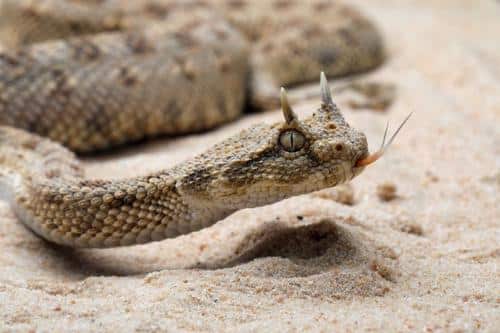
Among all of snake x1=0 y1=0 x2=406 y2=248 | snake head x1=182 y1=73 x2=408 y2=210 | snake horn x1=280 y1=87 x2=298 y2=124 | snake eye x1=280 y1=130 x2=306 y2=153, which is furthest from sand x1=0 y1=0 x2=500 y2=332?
snake horn x1=280 y1=87 x2=298 y2=124

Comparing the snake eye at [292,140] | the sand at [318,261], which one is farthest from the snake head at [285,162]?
the sand at [318,261]

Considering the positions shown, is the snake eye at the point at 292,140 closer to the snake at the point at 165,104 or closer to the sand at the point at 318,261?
the snake at the point at 165,104

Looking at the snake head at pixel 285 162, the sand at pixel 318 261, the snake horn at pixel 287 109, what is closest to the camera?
the sand at pixel 318 261

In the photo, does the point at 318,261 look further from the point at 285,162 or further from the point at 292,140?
the point at 292,140

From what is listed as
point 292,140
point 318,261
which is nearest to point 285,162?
point 292,140

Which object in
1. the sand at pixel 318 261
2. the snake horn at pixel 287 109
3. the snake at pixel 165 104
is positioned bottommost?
the sand at pixel 318 261

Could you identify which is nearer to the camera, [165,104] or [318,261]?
[318,261]

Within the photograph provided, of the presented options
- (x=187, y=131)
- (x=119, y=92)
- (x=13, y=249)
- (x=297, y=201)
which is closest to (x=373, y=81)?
(x=187, y=131)
